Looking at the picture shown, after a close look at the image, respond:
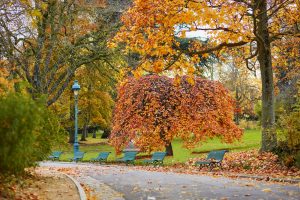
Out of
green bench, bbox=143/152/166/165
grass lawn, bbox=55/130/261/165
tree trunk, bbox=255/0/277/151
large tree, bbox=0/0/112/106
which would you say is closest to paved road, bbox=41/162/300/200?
tree trunk, bbox=255/0/277/151

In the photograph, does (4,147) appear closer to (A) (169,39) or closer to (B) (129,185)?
(B) (129,185)

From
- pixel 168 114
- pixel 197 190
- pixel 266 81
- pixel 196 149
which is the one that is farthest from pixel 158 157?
pixel 197 190

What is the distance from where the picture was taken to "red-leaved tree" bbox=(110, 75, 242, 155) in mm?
25031

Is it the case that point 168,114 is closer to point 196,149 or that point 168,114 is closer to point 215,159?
point 196,149

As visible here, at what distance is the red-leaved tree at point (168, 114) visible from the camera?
2503cm

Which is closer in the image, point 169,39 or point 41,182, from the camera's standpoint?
point 41,182

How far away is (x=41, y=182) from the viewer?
11422 millimetres

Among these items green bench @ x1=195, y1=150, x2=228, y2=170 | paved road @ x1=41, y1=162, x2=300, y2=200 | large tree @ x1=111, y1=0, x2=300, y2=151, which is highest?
large tree @ x1=111, y1=0, x2=300, y2=151

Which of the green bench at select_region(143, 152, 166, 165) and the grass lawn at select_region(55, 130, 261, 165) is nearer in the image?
the green bench at select_region(143, 152, 166, 165)

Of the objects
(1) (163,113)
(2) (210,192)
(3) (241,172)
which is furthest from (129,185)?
(1) (163,113)

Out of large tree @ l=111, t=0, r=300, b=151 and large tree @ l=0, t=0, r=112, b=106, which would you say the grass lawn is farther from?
large tree @ l=111, t=0, r=300, b=151

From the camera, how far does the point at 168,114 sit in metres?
25.4

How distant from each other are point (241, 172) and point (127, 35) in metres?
6.14

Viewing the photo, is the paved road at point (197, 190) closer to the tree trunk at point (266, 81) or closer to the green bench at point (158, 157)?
the tree trunk at point (266, 81)
